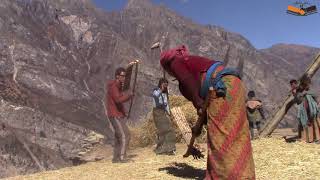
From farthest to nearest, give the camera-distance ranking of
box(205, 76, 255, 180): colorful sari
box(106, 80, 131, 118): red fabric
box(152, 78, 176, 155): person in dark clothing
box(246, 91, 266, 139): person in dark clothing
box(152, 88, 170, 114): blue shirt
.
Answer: box(246, 91, 266, 139): person in dark clothing, box(152, 88, 170, 114): blue shirt, box(152, 78, 176, 155): person in dark clothing, box(106, 80, 131, 118): red fabric, box(205, 76, 255, 180): colorful sari

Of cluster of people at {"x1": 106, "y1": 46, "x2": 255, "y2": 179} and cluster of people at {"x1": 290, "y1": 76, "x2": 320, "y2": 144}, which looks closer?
cluster of people at {"x1": 106, "y1": 46, "x2": 255, "y2": 179}

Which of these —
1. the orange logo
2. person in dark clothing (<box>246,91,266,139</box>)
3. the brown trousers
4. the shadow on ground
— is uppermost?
the orange logo

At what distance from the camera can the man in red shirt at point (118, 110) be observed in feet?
37.2

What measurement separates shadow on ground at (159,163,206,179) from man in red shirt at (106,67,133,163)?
165 centimetres

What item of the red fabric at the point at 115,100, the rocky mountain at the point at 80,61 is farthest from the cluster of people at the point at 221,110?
the rocky mountain at the point at 80,61

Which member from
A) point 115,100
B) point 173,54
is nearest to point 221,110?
point 173,54

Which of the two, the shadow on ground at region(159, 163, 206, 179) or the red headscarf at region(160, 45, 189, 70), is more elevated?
the red headscarf at region(160, 45, 189, 70)

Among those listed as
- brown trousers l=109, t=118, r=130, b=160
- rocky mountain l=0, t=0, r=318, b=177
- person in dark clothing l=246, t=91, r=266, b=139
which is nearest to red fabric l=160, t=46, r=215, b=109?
brown trousers l=109, t=118, r=130, b=160

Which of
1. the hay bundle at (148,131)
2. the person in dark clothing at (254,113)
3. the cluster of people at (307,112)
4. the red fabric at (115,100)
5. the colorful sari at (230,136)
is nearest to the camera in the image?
the colorful sari at (230,136)

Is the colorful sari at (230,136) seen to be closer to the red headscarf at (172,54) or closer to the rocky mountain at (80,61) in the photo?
the red headscarf at (172,54)

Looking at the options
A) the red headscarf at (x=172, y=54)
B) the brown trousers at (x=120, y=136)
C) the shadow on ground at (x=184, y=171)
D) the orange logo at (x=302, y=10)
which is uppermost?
the orange logo at (x=302, y=10)

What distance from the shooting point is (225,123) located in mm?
6742

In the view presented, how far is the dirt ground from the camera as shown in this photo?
892cm

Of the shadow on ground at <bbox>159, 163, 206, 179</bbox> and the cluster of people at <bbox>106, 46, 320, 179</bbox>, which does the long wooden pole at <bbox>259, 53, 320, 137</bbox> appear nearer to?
the shadow on ground at <bbox>159, 163, 206, 179</bbox>
